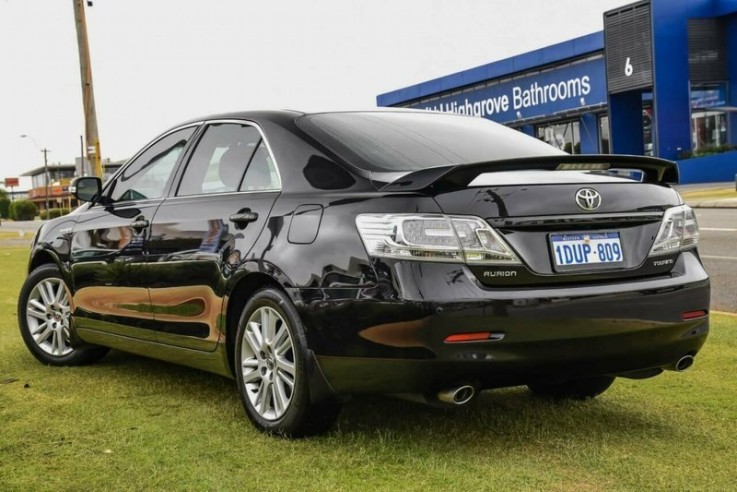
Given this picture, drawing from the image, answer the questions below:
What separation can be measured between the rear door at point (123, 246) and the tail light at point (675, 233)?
2554 millimetres

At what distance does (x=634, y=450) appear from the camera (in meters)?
3.94

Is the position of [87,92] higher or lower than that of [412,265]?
higher

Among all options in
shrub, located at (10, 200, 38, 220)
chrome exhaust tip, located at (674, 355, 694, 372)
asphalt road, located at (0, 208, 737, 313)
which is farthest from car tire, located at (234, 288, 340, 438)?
shrub, located at (10, 200, 38, 220)

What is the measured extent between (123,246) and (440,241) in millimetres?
2400

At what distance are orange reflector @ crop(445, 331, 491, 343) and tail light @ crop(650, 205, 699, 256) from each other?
2.91 feet

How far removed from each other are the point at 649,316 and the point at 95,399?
2.92 m

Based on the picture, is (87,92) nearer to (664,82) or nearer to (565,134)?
(664,82)

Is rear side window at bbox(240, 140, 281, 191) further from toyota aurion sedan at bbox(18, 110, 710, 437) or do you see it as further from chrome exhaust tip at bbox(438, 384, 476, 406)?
chrome exhaust tip at bbox(438, 384, 476, 406)

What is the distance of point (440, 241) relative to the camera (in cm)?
364

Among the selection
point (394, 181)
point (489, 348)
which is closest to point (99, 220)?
point (394, 181)

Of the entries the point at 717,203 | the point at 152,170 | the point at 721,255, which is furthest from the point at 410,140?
the point at 717,203

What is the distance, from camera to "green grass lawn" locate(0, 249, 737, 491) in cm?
359

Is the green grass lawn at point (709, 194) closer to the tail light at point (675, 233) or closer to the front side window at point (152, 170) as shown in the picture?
the front side window at point (152, 170)

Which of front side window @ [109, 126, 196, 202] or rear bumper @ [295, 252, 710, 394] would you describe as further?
front side window @ [109, 126, 196, 202]
